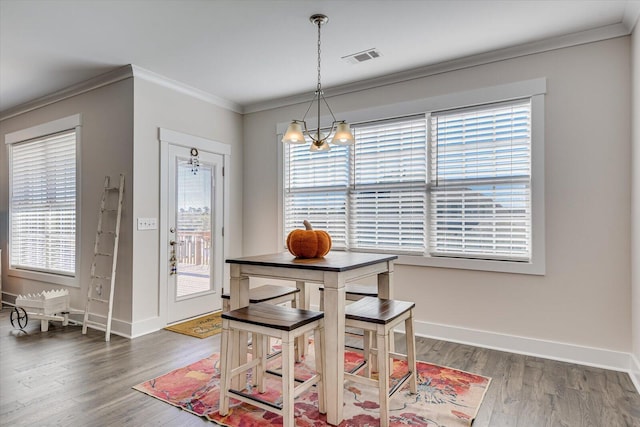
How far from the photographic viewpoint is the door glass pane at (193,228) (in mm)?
4262

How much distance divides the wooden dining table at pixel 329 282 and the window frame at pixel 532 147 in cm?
145

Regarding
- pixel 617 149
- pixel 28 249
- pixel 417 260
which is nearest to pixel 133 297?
pixel 28 249

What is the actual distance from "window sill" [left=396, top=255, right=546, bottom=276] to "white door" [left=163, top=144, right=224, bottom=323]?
2265 millimetres

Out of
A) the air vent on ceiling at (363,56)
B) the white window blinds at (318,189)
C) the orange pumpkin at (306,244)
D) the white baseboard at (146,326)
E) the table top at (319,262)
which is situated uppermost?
the air vent on ceiling at (363,56)

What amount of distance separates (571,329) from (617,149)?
1467mm

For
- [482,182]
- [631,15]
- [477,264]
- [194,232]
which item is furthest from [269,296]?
[631,15]

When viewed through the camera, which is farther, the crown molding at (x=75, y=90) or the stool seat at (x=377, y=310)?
the crown molding at (x=75, y=90)

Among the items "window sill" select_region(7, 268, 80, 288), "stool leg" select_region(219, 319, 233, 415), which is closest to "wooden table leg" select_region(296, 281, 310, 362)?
"stool leg" select_region(219, 319, 233, 415)

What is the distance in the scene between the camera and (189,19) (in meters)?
2.83

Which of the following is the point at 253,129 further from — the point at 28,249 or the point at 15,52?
the point at 28,249

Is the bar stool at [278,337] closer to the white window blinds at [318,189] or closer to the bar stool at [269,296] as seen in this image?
the bar stool at [269,296]

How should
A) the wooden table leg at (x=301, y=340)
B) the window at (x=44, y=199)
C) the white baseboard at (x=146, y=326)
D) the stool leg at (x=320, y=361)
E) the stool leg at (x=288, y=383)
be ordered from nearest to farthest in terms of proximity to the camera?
the stool leg at (x=288, y=383), the stool leg at (x=320, y=361), the wooden table leg at (x=301, y=340), the white baseboard at (x=146, y=326), the window at (x=44, y=199)

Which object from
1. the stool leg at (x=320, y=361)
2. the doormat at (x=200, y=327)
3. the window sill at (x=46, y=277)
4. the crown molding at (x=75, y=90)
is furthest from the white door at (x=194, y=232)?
the stool leg at (x=320, y=361)

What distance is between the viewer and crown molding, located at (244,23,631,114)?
9.73 feet
